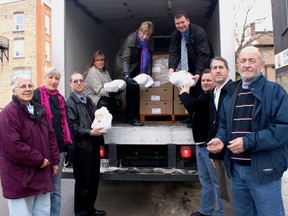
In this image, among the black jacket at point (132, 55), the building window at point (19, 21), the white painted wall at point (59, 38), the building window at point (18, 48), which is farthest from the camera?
the building window at point (19, 21)

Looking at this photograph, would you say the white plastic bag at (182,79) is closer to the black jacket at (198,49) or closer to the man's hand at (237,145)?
the black jacket at (198,49)

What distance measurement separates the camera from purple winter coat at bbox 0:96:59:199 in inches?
108

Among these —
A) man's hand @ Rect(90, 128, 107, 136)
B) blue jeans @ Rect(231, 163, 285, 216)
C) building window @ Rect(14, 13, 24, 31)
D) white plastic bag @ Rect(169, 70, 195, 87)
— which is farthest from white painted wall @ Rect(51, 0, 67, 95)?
building window @ Rect(14, 13, 24, 31)

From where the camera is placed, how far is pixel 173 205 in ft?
15.4

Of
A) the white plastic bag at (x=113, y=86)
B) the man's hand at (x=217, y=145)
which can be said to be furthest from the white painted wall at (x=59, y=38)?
the man's hand at (x=217, y=145)

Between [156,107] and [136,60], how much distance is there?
77cm

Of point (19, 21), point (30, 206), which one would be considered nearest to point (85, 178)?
point (30, 206)

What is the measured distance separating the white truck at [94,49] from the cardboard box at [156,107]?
298 millimetres

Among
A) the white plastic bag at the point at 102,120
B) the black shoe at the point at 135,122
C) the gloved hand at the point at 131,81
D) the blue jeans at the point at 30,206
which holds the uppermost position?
the gloved hand at the point at 131,81

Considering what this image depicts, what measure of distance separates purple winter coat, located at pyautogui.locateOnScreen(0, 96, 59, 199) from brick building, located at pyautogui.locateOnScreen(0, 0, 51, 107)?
2376cm

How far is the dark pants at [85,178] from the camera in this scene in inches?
154

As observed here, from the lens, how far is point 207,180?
3734 mm

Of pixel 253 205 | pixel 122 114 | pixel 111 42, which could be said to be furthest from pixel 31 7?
pixel 253 205

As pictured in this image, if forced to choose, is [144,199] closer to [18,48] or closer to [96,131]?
[96,131]
